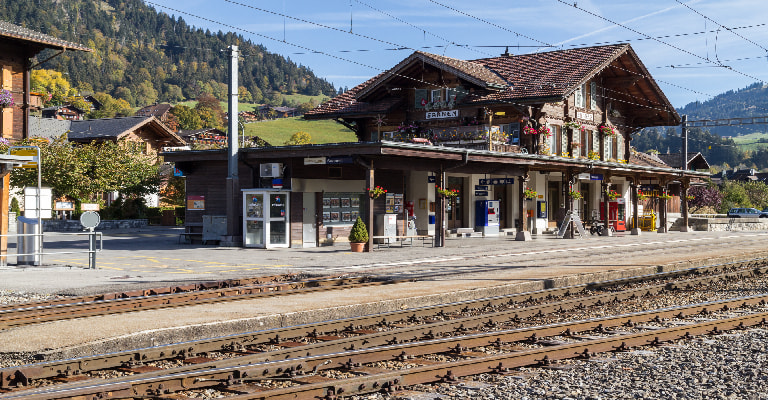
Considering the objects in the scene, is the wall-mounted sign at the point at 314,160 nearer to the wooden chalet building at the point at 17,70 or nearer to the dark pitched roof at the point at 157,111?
the wooden chalet building at the point at 17,70

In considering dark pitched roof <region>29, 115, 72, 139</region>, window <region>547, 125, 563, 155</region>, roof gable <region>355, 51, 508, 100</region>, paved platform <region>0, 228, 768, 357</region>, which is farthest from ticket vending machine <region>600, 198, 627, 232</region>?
dark pitched roof <region>29, 115, 72, 139</region>

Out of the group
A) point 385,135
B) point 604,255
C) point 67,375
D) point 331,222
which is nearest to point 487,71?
point 385,135

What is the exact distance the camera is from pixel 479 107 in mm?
35000

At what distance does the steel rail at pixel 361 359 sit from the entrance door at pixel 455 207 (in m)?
22.0

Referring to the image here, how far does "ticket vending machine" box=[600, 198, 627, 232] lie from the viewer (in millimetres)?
38125

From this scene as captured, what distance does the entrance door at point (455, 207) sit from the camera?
33.2 m

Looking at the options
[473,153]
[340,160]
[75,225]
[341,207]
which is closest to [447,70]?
[473,153]

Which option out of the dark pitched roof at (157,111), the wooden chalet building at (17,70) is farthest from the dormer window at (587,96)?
the dark pitched roof at (157,111)

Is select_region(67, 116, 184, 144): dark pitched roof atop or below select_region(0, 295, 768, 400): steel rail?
atop

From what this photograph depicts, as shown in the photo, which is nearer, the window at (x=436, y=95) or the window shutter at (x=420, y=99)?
the window at (x=436, y=95)

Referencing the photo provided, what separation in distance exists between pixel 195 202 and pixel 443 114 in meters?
13.3

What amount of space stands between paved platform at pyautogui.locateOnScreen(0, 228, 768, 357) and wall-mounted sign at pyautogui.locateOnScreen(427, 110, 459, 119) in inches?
281

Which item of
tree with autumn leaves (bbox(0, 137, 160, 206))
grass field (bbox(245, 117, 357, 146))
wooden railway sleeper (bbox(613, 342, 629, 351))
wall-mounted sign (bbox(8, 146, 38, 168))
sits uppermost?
grass field (bbox(245, 117, 357, 146))

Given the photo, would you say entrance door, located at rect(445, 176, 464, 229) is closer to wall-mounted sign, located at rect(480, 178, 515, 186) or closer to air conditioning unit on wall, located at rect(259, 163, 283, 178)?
wall-mounted sign, located at rect(480, 178, 515, 186)
